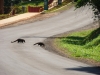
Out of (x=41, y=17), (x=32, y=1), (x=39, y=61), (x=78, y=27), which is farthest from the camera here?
(x=32, y=1)

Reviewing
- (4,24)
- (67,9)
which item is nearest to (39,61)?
(4,24)

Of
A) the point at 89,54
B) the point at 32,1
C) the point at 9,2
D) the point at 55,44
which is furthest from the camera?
the point at 32,1

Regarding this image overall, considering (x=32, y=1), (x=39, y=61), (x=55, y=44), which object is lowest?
(x=32, y=1)

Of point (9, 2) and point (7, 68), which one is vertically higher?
point (7, 68)

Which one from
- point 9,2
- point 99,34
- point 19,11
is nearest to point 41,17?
point 19,11

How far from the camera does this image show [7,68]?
15266 mm

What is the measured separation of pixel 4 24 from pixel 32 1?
41128 mm

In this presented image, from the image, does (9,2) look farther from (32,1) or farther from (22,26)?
(22,26)

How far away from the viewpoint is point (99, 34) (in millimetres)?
28875

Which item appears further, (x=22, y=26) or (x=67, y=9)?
(x=67, y=9)

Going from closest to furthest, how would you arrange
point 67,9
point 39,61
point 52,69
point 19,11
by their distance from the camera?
point 52,69, point 39,61, point 67,9, point 19,11

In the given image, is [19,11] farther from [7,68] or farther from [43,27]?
[7,68]

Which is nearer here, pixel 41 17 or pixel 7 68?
pixel 7 68

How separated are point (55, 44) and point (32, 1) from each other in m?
58.0
